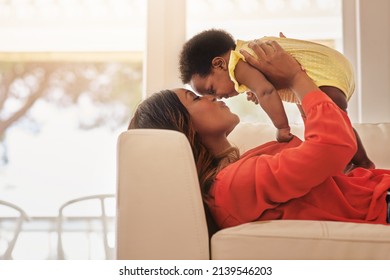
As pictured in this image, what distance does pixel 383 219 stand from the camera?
1358 millimetres

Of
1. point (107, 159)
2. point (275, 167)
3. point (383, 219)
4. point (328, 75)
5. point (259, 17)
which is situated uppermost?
point (259, 17)

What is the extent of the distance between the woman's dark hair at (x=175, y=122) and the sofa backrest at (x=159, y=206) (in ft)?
0.60

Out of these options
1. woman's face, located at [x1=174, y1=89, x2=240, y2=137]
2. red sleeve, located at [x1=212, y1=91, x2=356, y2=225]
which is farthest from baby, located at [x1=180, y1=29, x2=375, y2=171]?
red sleeve, located at [x1=212, y1=91, x2=356, y2=225]

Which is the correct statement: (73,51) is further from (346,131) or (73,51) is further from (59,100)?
(346,131)

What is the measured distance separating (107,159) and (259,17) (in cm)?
109

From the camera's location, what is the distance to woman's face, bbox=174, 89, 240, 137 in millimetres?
1469

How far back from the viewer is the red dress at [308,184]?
1.23 metres

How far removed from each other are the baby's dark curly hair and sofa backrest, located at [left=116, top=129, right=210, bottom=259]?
646mm

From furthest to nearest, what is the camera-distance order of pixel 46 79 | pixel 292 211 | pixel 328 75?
pixel 46 79
pixel 328 75
pixel 292 211

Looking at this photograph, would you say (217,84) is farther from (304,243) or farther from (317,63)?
(304,243)

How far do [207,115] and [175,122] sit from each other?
97mm

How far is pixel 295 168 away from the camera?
1.24 meters

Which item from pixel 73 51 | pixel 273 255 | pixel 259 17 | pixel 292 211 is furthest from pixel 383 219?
pixel 73 51
